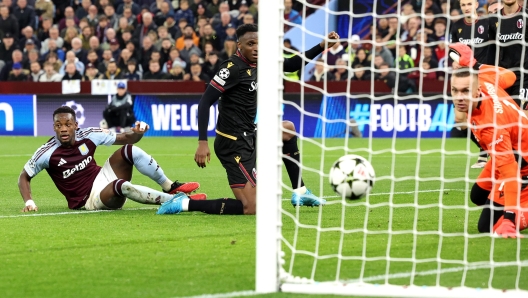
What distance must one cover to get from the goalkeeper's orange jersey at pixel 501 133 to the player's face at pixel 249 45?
85.5 inches

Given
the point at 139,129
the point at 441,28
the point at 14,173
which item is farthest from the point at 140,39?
the point at 139,129

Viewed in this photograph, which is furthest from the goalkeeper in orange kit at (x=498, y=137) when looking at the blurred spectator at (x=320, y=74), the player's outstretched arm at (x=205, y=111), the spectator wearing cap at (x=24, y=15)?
the spectator wearing cap at (x=24, y=15)

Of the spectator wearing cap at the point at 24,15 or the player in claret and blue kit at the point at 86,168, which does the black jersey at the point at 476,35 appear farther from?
the spectator wearing cap at the point at 24,15

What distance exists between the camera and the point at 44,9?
23.4m

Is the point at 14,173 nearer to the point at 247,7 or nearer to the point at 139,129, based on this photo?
the point at 139,129

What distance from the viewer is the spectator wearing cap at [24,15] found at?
23000mm

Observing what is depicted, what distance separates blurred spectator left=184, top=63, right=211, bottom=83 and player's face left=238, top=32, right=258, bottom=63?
11.8m

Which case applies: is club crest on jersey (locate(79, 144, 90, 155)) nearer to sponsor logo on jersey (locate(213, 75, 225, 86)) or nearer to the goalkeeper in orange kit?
sponsor logo on jersey (locate(213, 75, 225, 86))

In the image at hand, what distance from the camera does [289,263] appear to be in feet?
18.4

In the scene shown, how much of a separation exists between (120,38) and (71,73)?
1.87 m

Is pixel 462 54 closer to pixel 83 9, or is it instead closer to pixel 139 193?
pixel 139 193

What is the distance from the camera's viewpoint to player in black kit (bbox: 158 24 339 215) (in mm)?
8102

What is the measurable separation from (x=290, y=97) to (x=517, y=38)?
9.04 m

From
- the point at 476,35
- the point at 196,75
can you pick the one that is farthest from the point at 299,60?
the point at 196,75
